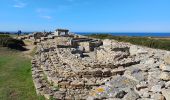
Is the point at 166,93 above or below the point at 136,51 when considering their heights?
above

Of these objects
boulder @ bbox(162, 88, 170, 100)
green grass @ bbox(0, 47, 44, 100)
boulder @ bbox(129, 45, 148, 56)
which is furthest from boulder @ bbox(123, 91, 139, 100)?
boulder @ bbox(129, 45, 148, 56)

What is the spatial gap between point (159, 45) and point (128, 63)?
1719cm

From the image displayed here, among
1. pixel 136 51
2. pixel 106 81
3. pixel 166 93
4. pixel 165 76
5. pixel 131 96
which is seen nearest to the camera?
pixel 166 93

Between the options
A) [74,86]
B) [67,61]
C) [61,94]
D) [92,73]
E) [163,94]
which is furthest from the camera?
[67,61]

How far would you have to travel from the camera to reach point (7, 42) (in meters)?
31.1

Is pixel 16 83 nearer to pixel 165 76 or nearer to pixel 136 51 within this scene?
pixel 165 76

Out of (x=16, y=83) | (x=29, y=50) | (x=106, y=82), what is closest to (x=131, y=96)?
(x=106, y=82)

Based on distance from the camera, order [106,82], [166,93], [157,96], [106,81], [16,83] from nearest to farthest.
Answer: [166,93]
[157,96]
[106,82]
[106,81]
[16,83]

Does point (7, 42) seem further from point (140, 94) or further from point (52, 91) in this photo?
point (140, 94)

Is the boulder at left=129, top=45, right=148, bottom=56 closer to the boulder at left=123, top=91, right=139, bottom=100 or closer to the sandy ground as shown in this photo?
the sandy ground

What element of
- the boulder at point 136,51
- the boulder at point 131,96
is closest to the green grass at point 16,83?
the boulder at point 131,96

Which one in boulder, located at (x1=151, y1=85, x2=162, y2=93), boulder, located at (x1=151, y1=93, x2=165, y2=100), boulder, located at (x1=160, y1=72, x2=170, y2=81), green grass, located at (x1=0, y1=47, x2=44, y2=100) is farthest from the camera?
green grass, located at (x1=0, y1=47, x2=44, y2=100)

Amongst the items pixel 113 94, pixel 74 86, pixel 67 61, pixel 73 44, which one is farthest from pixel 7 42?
pixel 113 94

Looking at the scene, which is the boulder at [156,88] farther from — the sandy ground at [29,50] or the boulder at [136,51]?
the sandy ground at [29,50]
